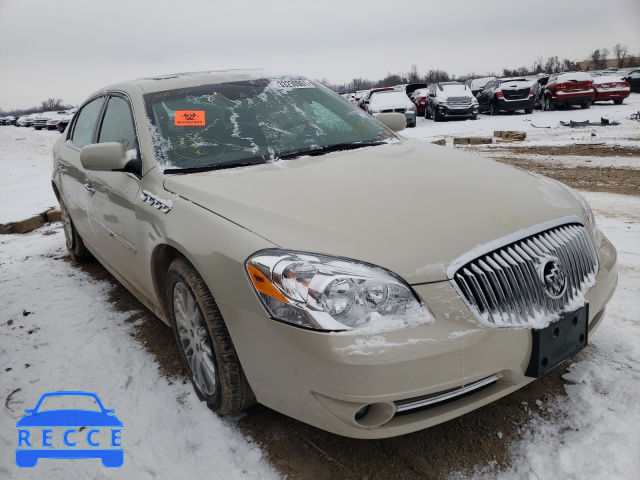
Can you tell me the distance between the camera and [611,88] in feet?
60.7

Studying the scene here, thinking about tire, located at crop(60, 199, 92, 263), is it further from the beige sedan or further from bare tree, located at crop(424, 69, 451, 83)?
bare tree, located at crop(424, 69, 451, 83)

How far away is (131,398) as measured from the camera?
2439 mm

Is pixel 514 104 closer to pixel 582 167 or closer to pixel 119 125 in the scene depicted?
pixel 582 167

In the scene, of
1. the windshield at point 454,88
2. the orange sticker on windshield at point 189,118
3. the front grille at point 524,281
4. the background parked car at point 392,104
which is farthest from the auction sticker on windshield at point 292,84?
the windshield at point 454,88

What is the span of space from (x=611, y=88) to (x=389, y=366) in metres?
20.9

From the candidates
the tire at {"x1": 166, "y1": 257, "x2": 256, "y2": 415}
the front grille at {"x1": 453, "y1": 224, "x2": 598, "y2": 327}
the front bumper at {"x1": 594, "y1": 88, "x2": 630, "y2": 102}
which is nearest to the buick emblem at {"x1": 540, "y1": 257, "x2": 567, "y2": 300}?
the front grille at {"x1": 453, "y1": 224, "x2": 598, "y2": 327}

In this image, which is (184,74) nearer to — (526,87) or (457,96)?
(457,96)

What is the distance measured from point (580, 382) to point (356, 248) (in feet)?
4.50

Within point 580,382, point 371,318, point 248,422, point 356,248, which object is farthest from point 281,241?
point 580,382

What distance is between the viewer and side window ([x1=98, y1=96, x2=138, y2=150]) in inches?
110

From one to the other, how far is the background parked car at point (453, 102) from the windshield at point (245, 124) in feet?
52.1

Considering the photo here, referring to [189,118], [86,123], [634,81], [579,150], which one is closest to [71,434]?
[189,118]

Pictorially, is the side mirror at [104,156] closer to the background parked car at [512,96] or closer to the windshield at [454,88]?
the windshield at [454,88]

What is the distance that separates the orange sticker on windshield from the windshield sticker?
0.63 metres
